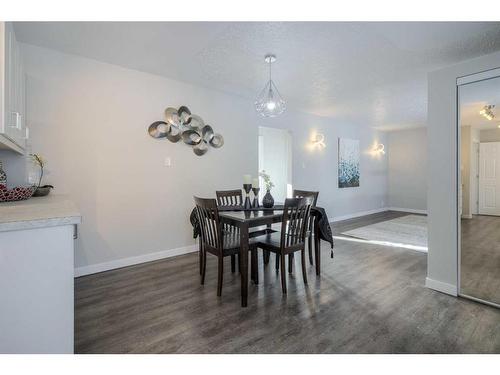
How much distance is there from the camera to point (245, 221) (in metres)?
2.30

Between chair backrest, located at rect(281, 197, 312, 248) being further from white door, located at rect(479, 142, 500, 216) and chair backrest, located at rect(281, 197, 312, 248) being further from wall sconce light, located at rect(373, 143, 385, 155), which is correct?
wall sconce light, located at rect(373, 143, 385, 155)

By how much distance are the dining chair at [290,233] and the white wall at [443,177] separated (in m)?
1.25

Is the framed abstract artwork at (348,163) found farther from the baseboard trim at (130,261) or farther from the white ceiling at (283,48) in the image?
the baseboard trim at (130,261)

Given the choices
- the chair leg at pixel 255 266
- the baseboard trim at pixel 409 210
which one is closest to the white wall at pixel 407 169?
→ the baseboard trim at pixel 409 210

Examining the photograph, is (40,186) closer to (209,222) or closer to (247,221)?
(209,222)

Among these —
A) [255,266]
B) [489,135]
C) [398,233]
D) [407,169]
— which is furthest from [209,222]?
[407,169]

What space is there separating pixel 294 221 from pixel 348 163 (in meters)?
4.51

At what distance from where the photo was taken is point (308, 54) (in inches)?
108

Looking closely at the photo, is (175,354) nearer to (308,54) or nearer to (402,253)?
(308,54)

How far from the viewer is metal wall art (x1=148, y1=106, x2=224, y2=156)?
3447 mm

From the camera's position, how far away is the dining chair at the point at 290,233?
243 cm
